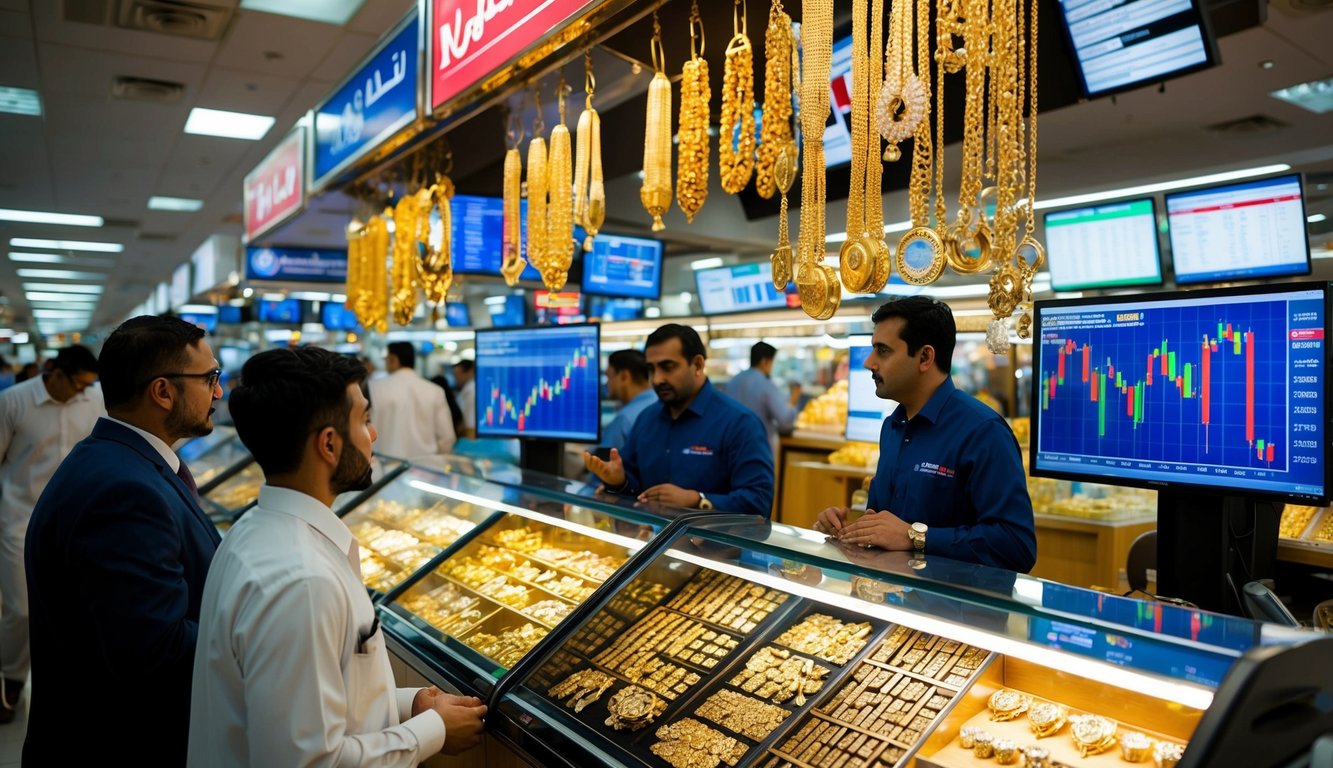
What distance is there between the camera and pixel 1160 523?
2.30m

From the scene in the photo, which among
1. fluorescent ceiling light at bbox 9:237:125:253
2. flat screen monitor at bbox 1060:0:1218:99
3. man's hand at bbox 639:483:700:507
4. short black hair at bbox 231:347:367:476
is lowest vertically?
man's hand at bbox 639:483:700:507

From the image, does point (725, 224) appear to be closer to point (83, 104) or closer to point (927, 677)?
point (83, 104)

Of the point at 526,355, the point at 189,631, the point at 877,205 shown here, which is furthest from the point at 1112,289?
the point at 189,631

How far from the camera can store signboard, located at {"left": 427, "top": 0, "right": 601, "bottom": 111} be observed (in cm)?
264

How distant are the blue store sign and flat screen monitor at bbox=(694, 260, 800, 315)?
3.31 meters

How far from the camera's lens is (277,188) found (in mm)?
5766

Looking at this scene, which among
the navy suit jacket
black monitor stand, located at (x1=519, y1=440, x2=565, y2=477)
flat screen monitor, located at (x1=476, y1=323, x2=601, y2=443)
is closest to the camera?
the navy suit jacket

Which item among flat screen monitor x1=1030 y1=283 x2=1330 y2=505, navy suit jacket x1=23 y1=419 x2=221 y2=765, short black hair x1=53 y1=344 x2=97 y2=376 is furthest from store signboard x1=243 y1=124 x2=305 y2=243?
flat screen monitor x1=1030 y1=283 x2=1330 y2=505

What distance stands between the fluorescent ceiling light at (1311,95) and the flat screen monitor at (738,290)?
379 cm

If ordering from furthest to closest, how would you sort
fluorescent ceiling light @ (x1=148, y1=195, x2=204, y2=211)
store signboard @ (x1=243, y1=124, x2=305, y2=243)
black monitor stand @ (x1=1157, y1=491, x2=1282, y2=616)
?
fluorescent ceiling light @ (x1=148, y1=195, x2=204, y2=211), store signboard @ (x1=243, y1=124, x2=305, y2=243), black monitor stand @ (x1=1157, y1=491, x2=1282, y2=616)

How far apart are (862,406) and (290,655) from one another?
19.7ft

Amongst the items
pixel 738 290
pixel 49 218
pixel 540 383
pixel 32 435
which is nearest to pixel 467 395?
pixel 738 290

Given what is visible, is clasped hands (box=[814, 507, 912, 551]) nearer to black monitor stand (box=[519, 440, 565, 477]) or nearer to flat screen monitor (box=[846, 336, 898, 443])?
black monitor stand (box=[519, 440, 565, 477])

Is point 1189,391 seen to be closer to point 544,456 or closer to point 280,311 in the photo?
point 544,456
